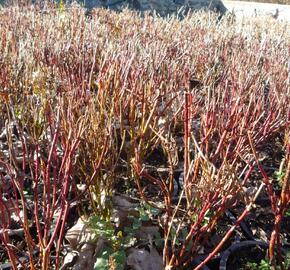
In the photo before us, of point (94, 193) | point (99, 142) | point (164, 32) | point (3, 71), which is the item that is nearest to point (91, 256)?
point (94, 193)

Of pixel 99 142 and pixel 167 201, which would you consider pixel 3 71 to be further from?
pixel 167 201

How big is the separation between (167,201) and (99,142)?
1.75 feet

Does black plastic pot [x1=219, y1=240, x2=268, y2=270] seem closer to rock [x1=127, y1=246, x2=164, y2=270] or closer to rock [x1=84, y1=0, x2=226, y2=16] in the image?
rock [x1=127, y1=246, x2=164, y2=270]

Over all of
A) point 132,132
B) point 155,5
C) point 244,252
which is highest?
point 155,5

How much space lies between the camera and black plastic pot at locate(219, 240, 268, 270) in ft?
6.45

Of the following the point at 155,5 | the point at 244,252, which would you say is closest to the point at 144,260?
the point at 244,252

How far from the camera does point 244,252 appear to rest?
204 cm

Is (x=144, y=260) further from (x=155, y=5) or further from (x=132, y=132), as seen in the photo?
(x=155, y=5)

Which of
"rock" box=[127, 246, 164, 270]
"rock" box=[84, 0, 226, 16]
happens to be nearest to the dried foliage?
"rock" box=[127, 246, 164, 270]

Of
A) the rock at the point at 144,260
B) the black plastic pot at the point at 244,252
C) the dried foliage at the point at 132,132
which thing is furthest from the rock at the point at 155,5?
the rock at the point at 144,260

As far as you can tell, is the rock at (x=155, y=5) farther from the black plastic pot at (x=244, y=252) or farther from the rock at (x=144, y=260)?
the rock at (x=144, y=260)

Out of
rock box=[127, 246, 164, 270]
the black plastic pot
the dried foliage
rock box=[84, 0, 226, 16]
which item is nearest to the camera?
the dried foliage

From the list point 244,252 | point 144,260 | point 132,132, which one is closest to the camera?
point 144,260

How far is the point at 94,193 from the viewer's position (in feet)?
6.72
